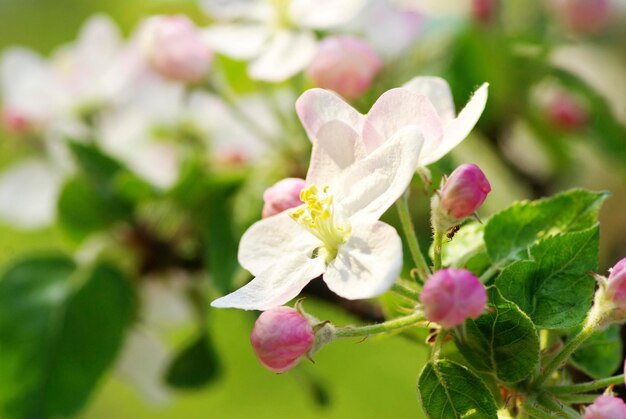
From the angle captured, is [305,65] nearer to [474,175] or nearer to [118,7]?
[474,175]

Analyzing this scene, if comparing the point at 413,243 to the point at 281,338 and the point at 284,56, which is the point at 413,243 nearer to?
the point at 281,338

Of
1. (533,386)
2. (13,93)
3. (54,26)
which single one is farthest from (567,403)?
(54,26)

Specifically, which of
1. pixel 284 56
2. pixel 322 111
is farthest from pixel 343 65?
pixel 322 111

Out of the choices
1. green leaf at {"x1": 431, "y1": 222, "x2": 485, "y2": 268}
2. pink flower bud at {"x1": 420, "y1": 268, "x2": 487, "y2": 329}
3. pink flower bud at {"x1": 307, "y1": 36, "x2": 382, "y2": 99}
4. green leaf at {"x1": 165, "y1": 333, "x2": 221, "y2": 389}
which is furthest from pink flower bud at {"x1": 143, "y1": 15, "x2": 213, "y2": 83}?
pink flower bud at {"x1": 420, "y1": 268, "x2": 487, "y2": 329}

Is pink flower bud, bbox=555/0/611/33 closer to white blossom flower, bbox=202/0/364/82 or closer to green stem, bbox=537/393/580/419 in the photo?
white blossom flower, bbox=202/0/364/82

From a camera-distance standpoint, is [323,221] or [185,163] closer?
[323,221]
